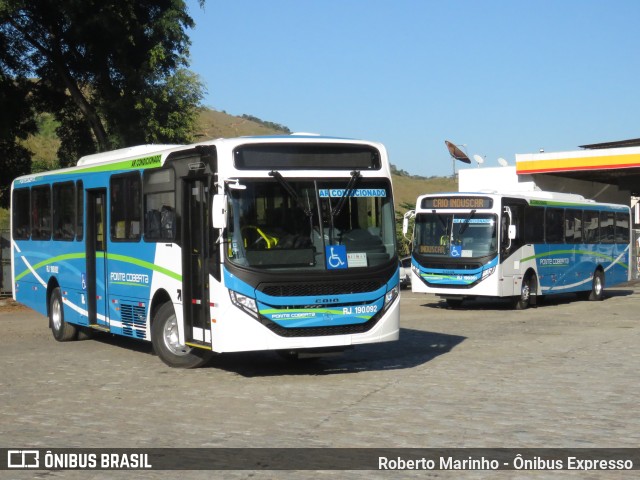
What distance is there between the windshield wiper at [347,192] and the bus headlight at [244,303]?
62.4 inches

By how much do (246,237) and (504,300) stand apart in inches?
745

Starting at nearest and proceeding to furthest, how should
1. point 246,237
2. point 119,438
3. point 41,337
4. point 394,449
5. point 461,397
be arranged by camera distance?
point 394,449 → point 119,438 → point 461,397 → point 246,237 → point 41,337

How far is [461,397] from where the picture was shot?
439 inches

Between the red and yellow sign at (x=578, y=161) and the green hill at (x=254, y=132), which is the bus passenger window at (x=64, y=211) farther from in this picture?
the green hill at (x=254, y=132)

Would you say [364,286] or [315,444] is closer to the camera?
[315,444]

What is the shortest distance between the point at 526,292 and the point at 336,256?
51.1 feet

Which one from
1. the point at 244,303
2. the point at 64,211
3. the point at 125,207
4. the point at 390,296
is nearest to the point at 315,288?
the point at 244,303

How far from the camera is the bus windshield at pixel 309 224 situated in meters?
12.2

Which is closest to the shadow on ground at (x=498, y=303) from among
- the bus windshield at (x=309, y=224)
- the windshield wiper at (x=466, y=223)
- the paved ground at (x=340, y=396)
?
the windshield wiper at (x=466, y=223)

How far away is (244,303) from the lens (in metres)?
12.1

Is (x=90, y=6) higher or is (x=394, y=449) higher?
(x=90, y=6)

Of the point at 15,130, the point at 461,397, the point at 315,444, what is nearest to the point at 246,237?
the point at 461,397

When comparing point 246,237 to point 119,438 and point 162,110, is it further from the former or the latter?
point 162,110

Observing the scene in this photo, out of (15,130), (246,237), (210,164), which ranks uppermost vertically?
(15,130)
